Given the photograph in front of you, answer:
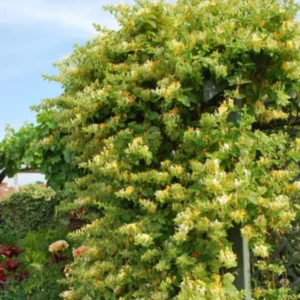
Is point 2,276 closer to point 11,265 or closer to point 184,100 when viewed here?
point 11,265

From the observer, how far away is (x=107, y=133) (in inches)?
131

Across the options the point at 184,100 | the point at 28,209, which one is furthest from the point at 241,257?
the point at 28,209

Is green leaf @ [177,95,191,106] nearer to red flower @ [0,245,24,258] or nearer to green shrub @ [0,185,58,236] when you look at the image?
red flower @ [0,245,24,258]

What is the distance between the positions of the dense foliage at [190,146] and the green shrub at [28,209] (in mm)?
6782

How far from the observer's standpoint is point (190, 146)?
2896 mm

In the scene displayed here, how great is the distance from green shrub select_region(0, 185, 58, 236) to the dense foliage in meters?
Result: 6.78

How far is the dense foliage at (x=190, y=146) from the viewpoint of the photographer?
9.17 feet

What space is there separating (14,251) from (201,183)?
3.18 meters

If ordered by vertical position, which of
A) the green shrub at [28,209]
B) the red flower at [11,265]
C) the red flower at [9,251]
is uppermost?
the green shrub at [28,209]

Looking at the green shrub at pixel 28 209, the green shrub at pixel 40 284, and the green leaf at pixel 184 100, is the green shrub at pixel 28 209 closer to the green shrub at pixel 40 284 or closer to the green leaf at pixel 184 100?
the green shrub at pixel 40 284

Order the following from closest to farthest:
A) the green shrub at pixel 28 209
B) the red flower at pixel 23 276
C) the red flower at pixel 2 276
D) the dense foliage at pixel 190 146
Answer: the dense foliage at pixel 190 146
the red flower at pixel 2 276
the red flower at pixel 23 276
the green shrub at pixel 28 209

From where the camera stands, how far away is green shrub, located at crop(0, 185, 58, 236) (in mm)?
10133

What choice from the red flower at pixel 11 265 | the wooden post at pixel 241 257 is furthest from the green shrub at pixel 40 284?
the wooden post at pixel 241 257

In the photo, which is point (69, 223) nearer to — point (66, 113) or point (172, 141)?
point (66, 113)
